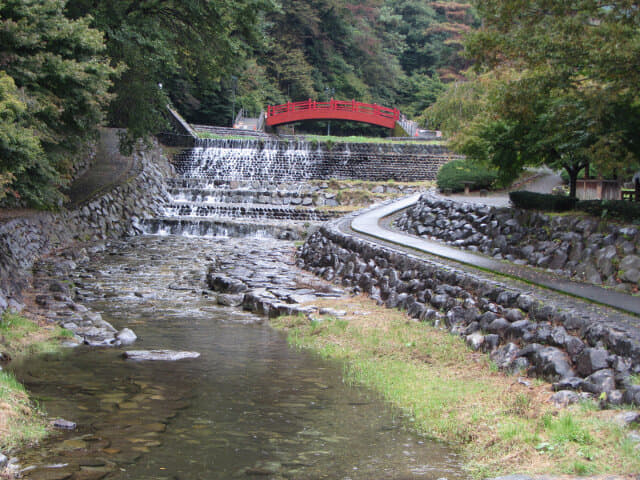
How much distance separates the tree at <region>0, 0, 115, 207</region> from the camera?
10.9m

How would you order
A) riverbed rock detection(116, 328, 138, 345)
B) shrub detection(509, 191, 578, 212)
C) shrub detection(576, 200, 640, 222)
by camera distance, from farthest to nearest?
shrub detection(509, 191, 578, 212) < shrub detection(576, 200, 640, 222) < riverbed rock detection(116, 328, 138, 345)

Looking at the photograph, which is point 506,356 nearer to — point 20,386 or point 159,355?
point 159,355

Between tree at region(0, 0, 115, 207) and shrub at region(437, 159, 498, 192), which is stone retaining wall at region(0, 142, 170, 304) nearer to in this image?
tree at region(0, 0, 115, 207)

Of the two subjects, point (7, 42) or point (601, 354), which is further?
point (7, 42)

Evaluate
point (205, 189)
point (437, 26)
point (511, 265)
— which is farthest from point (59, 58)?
point (437, 26)

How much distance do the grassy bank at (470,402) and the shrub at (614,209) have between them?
14.3 ft

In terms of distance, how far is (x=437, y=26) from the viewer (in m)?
62.6

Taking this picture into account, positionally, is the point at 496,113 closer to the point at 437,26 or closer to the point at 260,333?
the point at 260,333

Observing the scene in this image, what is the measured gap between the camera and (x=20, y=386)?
275 inches

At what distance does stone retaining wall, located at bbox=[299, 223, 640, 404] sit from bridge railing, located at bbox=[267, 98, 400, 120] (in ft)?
102

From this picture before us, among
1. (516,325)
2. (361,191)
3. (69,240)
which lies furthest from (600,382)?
(361,191)

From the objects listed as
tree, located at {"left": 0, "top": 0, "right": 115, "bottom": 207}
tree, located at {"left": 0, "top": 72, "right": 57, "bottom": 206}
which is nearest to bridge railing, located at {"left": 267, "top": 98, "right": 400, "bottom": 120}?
tree, located at {"left": 0, "top": 0, "right": 115, "bottom": 207}

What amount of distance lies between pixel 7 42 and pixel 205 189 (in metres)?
17.8

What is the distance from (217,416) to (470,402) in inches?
105
